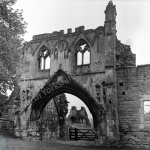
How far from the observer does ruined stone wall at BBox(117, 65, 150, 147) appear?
512 inches

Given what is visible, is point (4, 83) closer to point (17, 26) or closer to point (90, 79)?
point (17, 26)

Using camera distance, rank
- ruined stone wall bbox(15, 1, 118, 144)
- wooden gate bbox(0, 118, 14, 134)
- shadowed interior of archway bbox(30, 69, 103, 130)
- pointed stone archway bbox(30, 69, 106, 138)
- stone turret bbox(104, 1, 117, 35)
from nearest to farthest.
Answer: ruined stone wall bbox(15, 1, 118, 144) → pointed stone archway bbox(30, 69, 106, 138) → shadowed interior of archway bbox(30, 69, 103, 130) → stone turret bbox(104, 1, 117, 35) → wooden gate bbox(0, 118, 14, 134)

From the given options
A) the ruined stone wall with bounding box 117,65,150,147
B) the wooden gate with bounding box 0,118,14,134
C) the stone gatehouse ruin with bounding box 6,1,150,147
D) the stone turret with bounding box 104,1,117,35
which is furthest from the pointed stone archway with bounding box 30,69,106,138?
the stone turret with bounding box 104,1,117,35

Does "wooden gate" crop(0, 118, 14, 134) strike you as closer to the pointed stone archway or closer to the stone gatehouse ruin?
the stone gatehouse ruin

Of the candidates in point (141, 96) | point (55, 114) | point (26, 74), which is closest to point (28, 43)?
point (26, 74)

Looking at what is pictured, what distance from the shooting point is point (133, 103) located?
1338cm

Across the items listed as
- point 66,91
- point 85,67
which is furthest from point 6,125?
point 85,67

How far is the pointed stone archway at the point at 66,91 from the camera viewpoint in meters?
13.8

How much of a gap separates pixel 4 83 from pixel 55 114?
8654 mm

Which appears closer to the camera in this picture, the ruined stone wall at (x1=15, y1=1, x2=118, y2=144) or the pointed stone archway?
the ruined stone wall at (x1=15, y1=1, x2=118, y2=144)

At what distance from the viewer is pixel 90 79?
577 inches

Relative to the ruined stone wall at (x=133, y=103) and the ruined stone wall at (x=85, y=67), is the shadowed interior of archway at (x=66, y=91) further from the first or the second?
the ruined stone wall at (x=133, y=103)

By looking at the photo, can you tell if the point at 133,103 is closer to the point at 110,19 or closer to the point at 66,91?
the point at 66,91

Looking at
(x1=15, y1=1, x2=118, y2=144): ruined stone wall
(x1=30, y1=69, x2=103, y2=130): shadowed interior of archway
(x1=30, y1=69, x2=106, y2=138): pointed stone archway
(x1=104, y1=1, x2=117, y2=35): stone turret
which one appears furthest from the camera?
(x1=104, y1=1, x2=117, y2=35): stone turret
